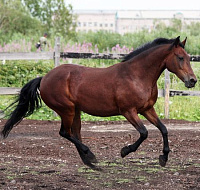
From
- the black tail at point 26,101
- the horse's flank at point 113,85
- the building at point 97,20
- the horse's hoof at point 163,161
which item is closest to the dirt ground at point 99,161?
the horse's hoof at point 163,161

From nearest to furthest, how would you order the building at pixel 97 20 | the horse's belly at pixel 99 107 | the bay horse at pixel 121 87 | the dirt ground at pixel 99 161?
the dirt ground at pixel 99 161, the bay horse at pixel 121 87, the horse's belly at pixel 99 107, the building at pixel 97 20

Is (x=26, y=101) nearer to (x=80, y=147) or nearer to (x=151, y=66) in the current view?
(x=80, y=147)

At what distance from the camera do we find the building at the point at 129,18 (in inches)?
2307

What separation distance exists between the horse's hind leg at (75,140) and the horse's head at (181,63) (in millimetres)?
1553

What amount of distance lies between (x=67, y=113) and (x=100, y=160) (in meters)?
0.83

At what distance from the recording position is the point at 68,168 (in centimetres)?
658

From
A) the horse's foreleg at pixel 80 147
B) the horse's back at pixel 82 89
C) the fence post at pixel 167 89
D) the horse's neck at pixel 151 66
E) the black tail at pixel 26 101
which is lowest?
the fence post at pixel 167 89

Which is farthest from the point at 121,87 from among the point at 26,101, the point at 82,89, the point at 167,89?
the point at 167,89

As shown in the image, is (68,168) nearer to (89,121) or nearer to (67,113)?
(67,113)

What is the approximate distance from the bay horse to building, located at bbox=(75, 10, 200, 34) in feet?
157

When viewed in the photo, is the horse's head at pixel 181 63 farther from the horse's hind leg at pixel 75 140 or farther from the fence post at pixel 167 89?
the fence post at pixel 167 89

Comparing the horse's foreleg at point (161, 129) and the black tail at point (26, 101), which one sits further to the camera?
the black tail at point (26, 101)

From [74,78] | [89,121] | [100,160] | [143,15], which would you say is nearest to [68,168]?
[100,160]

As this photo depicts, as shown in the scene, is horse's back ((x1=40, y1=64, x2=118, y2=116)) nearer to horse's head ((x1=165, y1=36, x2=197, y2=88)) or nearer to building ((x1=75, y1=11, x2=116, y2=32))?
horse's head ((x1=165, y1=36, x2=197, y2=88))
